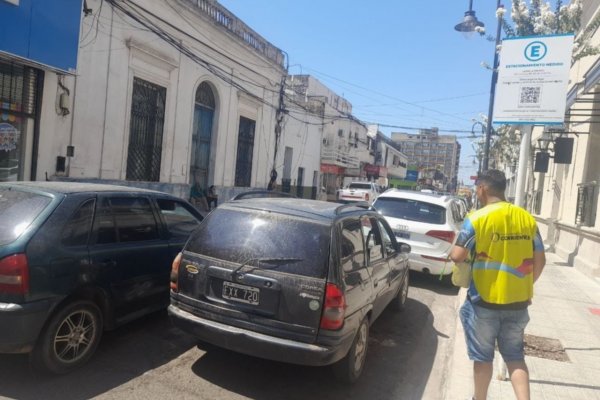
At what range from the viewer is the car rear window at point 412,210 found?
825cm

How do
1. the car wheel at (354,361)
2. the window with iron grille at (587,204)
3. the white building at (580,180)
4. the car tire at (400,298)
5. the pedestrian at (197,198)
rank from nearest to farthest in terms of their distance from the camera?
the car wheel at (354,361) → the car tire at (400,298) → the white building at (580,180) → the window with iron grille at (587,204) → the pedestrian at (197,198)

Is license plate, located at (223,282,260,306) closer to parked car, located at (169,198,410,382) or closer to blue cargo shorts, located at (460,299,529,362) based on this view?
parked car, located at (169,198,410,382)

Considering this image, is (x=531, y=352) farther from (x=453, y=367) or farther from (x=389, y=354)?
(x=389, y=354)

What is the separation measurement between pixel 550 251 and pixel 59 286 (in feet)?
47.9

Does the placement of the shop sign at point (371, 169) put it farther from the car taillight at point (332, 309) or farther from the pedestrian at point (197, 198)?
the car taillight at point (332, 309)

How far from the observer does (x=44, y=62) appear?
29.9 feet

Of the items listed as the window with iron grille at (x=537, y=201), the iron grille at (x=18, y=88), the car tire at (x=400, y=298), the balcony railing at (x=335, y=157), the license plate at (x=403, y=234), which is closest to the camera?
the car tire at (x=400, y=298)

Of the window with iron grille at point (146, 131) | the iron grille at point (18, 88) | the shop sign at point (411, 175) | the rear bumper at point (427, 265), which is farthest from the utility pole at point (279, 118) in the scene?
the shop sign at point (411, 175)

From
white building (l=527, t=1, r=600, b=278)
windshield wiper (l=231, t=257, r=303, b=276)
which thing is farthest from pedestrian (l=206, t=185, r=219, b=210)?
windshield wiper (l=231, t=257, r=303, b=276)

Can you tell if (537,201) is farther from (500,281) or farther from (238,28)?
(500,281)

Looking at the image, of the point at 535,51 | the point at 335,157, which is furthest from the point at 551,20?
the point at 335,157

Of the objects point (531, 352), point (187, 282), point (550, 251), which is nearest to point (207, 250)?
point (187, 282)

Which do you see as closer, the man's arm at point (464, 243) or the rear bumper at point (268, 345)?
the man's arm at point (464, 243)

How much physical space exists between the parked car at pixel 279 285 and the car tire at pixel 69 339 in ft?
2.25
